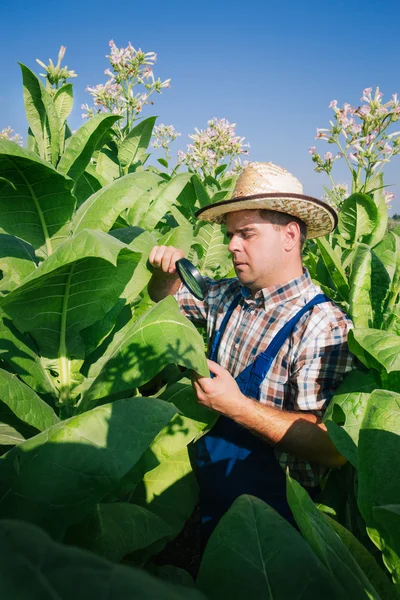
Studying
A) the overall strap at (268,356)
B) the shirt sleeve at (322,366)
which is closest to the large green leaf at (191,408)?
the overall strap at (268,356)

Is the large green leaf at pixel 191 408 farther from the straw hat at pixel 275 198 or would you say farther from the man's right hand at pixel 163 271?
the straw hat at pixel 275 198

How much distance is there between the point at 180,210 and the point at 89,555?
4.27 metres

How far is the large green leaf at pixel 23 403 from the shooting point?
1.37 m

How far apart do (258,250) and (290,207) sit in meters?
0.27

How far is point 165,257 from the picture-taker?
212 cm

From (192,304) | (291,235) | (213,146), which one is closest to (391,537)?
(291,235)

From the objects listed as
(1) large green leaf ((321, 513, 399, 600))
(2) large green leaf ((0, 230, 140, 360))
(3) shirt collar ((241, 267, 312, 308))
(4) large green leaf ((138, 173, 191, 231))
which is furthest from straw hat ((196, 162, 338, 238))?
(1) large green leaf ((321, 513, 399, 600))

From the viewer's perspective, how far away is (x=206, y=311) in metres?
2.84

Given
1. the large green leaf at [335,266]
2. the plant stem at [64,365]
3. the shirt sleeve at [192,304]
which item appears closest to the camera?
the plant stem at [64,365]

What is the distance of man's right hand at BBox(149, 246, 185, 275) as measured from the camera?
6.93 feet

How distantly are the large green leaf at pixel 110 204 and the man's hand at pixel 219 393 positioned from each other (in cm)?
69

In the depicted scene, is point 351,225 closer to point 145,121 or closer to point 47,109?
point 145,121

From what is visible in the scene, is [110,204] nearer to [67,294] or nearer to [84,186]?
[67,294]

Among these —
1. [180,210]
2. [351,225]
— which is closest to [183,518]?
[351,225]
